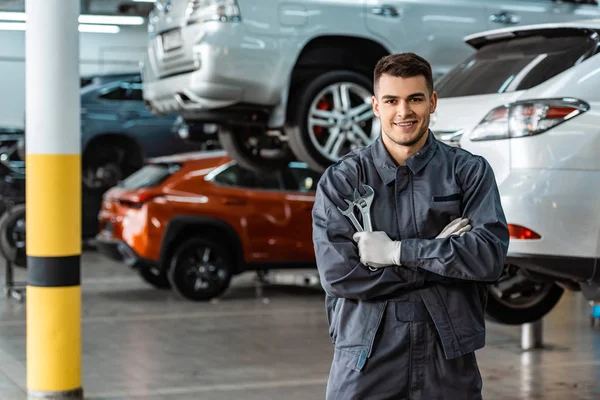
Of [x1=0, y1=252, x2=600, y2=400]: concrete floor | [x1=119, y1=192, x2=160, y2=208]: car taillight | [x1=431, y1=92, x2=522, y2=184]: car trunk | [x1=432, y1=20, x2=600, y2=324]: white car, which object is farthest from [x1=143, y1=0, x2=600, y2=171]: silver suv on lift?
[x1=119, y1=192, x2=160, y2=208]: car taillight

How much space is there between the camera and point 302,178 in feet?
37.4

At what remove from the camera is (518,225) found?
17.4 feet

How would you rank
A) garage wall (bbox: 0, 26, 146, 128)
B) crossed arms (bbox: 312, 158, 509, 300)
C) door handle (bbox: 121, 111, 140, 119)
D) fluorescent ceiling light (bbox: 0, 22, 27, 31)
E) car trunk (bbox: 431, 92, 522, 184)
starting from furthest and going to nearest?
garage wall (bbox: 0, 26, 146, 128) → fluorescent ceiling light (bbox: 0, 22, 27, 31) → door handle (bbox: 121, 111, 140, 119) → car trunk (bbox: 431, 92, 522, 184) → crossed arms (bbox: 312, 158, 509, 300)

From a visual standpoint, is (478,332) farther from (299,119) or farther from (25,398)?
(299,119)

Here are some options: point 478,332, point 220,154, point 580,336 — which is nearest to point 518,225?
point 478,332

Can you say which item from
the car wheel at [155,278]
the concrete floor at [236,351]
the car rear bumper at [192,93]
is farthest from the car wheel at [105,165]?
the car rear bumper at [192,93]

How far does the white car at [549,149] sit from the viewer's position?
17.2 ft

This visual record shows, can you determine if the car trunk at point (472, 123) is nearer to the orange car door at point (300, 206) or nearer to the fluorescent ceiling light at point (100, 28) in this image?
the orange car door at point (300, 206)

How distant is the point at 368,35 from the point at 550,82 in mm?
2752

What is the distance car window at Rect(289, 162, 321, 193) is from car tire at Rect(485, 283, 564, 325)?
448 centimetres

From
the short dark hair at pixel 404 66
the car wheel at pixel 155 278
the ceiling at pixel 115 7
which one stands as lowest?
the car wheel at pixel 155 278

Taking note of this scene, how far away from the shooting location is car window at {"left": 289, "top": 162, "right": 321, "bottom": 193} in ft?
37.3

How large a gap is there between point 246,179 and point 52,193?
207 inches

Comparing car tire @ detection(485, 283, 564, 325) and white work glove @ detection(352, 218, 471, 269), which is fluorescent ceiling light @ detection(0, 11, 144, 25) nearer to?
car tire @ detection(485, 283, 564, 325)
